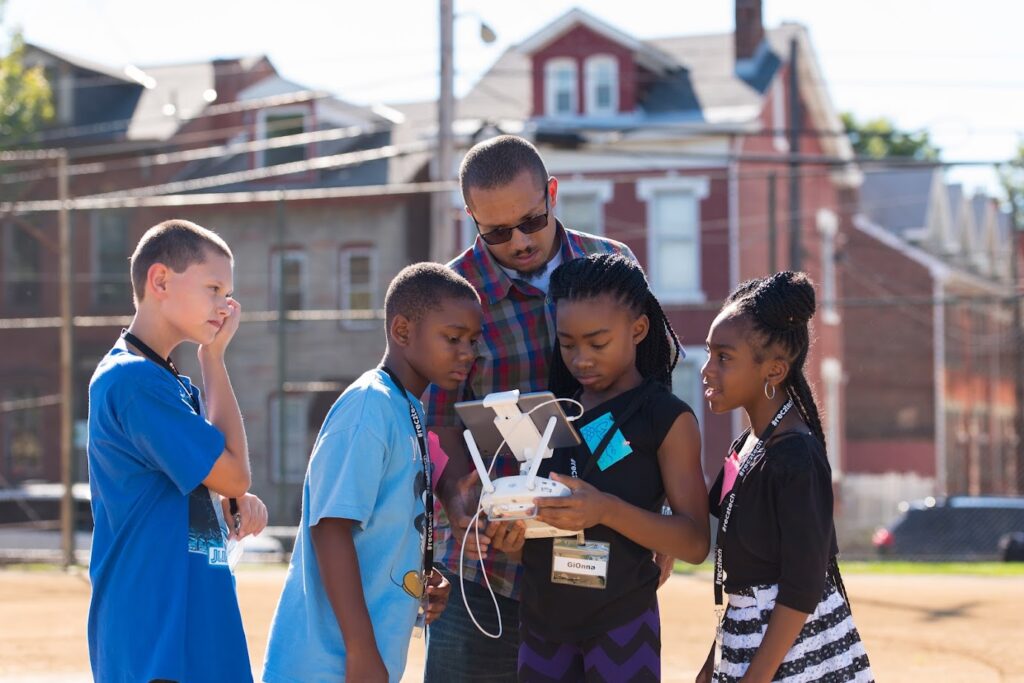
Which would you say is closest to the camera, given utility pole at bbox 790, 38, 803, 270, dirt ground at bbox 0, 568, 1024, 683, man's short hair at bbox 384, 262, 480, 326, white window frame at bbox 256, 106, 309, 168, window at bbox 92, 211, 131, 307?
man's short hair at bbox 384, 262, 480, 326

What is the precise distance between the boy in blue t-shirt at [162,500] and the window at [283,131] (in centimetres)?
2217

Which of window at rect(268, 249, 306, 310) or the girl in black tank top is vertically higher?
window at rect(268, 249, 306, 310)

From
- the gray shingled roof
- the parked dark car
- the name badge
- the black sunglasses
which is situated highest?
the gray shingled roof

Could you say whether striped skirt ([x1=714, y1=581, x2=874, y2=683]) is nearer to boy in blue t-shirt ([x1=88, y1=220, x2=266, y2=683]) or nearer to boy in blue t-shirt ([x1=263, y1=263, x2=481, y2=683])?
boy in blue t-shirt ([x1=263, y1=263, x2=481, y2=683])

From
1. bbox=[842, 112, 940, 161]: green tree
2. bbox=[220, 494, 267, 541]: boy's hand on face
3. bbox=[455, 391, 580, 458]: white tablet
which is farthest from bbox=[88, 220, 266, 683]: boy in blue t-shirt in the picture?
bbox=[842, 112, 940, 161]: green tree

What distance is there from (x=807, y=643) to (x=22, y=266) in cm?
2391

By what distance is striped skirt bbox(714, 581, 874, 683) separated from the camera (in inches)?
136

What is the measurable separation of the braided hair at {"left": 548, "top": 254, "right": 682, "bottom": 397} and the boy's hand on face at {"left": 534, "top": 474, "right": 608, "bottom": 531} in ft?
1.71

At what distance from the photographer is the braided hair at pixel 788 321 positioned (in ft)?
11.9

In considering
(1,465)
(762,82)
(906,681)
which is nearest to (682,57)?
(762,82)

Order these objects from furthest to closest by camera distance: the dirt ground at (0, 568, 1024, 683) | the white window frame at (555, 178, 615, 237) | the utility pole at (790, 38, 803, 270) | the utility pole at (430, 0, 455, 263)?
the white window frame at (555, 178, 615, 237) → the utility pole at (790, 38, 803, 270) → the utility pole at (430, 0, 455, 263) → the dirt ground at (0, 568, 1024, 683)

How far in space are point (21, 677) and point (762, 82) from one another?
2119cm

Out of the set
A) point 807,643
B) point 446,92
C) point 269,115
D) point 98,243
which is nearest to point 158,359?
point 807,643

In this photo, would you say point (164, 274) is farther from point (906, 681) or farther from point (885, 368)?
point (885, 368)
